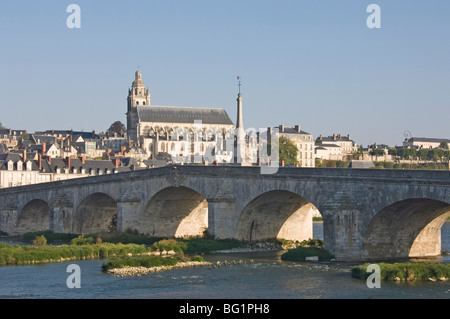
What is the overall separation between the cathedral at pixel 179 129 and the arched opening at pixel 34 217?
7231 centimetres

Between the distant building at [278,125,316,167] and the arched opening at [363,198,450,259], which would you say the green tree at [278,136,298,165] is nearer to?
the distant building at [278,125,316,167]

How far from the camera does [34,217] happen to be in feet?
273

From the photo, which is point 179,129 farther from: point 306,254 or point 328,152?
point 306,254

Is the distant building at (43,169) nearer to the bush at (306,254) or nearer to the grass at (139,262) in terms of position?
the grass at (139,262)

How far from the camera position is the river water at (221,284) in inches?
1543

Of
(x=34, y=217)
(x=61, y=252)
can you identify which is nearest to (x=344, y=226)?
(x=61, y=252)

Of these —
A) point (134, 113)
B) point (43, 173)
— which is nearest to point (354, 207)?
point (43, 173)

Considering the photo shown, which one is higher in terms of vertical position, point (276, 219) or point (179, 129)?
point (179, 129)

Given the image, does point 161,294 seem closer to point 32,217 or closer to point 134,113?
point 32,217

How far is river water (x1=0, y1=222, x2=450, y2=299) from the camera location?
39.2 metres

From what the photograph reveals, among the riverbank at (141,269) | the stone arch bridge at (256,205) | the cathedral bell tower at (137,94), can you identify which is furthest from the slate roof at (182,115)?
the riverbank at (141,269)

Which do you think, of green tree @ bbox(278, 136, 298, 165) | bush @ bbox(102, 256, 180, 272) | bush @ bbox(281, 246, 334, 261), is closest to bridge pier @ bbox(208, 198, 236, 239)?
bush @ bbox(281, 246, 334, 261)

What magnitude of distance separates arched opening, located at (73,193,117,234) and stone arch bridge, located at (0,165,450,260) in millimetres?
92

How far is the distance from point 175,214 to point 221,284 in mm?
27770
